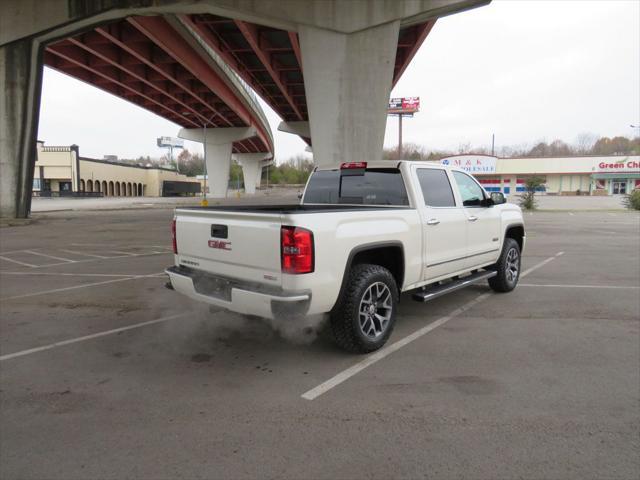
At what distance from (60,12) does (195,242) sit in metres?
20.9

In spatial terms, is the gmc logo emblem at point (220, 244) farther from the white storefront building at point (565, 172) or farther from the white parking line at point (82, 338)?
the white storefront building at point (565, 172)

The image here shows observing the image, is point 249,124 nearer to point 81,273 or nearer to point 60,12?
point 60,12

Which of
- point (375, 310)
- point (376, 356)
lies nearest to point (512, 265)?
point (375, 310)

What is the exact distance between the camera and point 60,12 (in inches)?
782

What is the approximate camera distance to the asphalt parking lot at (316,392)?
9.00ft

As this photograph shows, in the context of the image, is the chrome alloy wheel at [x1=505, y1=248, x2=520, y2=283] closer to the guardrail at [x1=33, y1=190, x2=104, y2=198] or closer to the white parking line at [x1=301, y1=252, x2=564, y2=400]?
the white parking line at [x1=301, y1=252, x2=564, y2=400]

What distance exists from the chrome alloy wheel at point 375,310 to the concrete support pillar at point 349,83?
13984 mm

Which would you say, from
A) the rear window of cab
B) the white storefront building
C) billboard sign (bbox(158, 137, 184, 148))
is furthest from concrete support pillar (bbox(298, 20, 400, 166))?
billboard sign (bbox(158, 137, 184, 148))

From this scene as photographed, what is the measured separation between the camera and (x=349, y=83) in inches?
703

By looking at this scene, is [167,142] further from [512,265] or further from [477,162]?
[512,265]

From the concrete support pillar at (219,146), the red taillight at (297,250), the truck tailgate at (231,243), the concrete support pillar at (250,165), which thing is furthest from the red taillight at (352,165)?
the concrete support pillar at (250,165)

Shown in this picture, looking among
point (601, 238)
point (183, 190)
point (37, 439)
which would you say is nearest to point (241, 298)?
point (37, 439)

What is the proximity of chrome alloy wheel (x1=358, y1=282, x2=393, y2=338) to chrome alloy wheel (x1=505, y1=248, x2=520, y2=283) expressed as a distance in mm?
3219

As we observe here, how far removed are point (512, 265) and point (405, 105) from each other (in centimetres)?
10629
